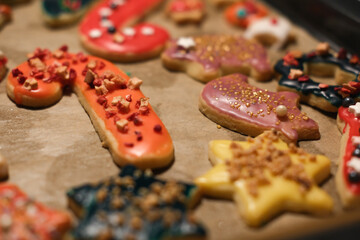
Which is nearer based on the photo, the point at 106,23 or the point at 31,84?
the point at 31,84

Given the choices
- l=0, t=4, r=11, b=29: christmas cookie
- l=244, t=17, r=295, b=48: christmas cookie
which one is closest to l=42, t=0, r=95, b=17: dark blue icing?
l=0, t=4, r=11, b=29: christmas cookie

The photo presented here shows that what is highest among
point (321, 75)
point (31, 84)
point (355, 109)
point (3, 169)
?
point (355, 109)

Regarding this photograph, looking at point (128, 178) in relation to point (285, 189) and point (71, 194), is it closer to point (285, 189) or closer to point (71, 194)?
point (71, 194)

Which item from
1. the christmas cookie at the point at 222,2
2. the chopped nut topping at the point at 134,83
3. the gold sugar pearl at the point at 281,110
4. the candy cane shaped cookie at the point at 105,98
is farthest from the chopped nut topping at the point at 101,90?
the christmas cookie at the point at 222,2

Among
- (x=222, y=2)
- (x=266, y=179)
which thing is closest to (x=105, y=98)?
(x=266, y=179)

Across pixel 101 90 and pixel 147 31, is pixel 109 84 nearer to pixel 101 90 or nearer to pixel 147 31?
pixel 101 90

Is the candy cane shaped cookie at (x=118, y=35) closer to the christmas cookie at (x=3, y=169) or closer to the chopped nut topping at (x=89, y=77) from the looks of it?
the chopped nut topping at (x=89, y=77)

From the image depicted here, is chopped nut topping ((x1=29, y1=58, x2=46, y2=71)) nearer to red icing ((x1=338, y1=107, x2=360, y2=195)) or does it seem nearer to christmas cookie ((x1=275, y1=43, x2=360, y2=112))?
christmas cookie ((x1=275, y1=43, x2=360, y2=112))
